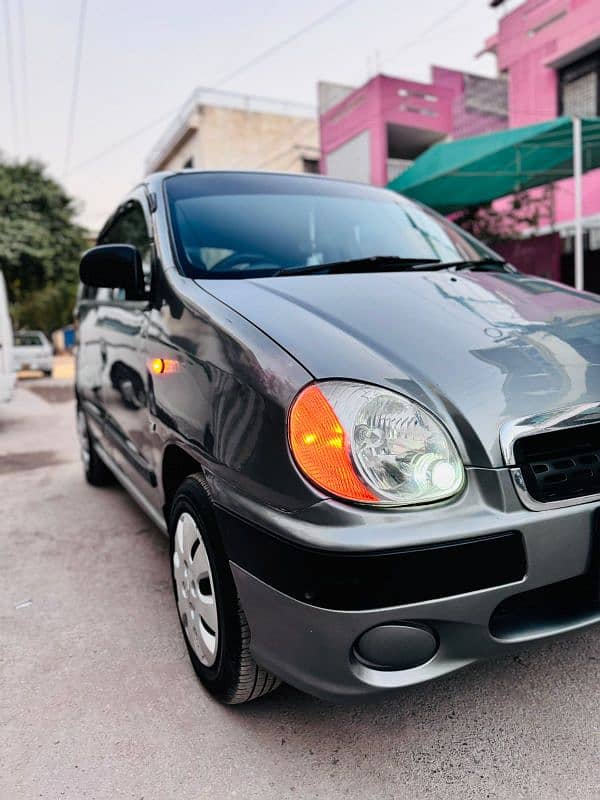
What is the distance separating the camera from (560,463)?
152cm

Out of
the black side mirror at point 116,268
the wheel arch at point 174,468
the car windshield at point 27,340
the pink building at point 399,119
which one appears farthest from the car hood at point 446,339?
the car windshield at point 27,340

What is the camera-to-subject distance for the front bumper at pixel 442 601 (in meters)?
1.40

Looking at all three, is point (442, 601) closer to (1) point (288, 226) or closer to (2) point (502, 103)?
(1) point (288, 226)

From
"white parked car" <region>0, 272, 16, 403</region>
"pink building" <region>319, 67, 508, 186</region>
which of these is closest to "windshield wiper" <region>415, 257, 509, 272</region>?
"white parked car" <region>0, 272, 16, 403</region>

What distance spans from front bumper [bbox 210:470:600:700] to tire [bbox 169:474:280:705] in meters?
0.16

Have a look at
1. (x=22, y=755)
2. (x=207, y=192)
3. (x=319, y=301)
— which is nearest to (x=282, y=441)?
(x=319, y=301)

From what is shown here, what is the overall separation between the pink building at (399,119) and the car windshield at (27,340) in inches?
387

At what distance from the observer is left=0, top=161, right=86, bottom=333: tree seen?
16.7 meters

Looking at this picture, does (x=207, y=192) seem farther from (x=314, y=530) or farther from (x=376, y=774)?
(x=376, y=774)

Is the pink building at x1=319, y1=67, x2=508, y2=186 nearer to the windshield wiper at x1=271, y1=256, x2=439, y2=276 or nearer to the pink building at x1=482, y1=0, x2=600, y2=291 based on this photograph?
the pink building at x1=482, y1=0, x2=600, y2=291

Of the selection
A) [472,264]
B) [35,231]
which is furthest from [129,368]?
[35,231]

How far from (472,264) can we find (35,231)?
16489 millimetres

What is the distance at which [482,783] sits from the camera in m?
1.55

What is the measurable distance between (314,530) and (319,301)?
2.51 ft
